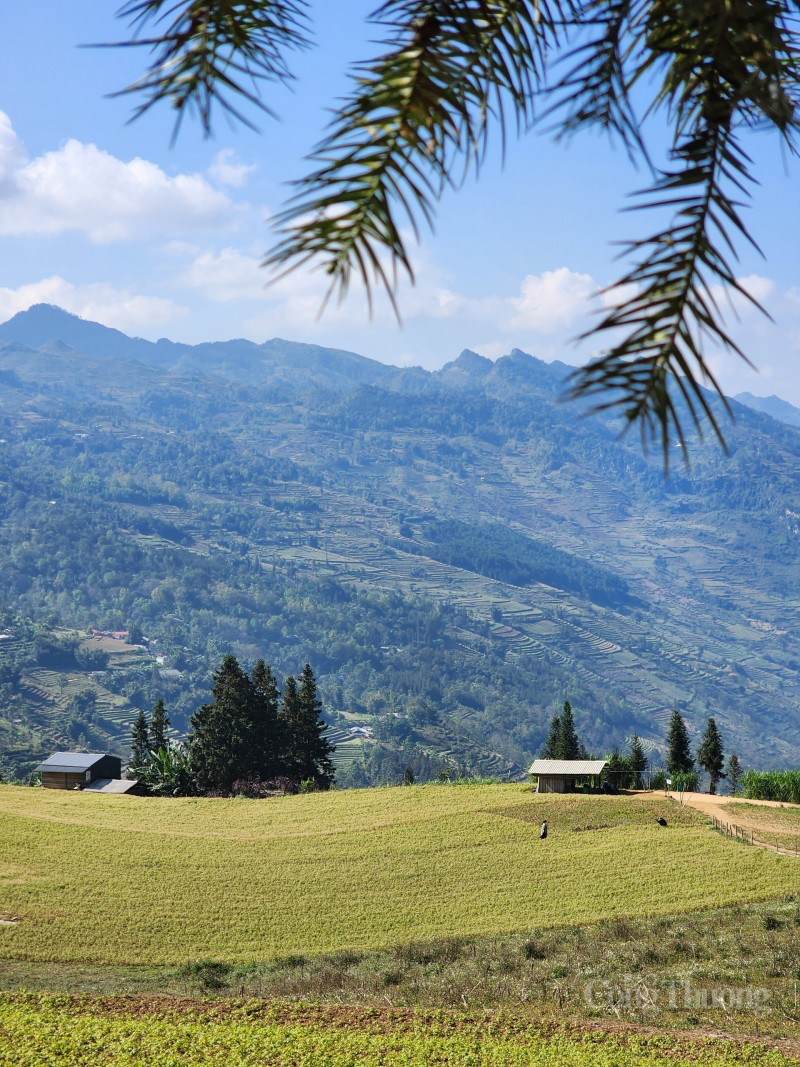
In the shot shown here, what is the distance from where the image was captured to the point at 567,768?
54.3m

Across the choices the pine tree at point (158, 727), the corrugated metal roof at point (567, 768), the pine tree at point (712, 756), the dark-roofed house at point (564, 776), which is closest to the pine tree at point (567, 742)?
the pine tree at point (712, 756)

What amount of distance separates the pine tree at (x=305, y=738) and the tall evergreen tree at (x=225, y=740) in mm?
3911

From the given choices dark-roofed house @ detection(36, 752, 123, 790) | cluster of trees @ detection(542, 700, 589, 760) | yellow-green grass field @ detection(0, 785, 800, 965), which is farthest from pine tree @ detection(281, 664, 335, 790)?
cluster of trees @ detection(542, 700, 589, 760)

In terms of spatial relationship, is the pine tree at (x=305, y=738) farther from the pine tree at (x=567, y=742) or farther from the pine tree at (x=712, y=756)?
the pine tree at (x=712, y=756)

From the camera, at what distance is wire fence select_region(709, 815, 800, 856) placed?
3966 centimetres

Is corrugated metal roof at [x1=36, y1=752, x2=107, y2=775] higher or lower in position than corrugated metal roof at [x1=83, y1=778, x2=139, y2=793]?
higher

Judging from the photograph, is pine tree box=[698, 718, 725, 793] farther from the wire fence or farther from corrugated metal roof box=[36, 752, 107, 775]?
corrugated metal roof box=[36, 752, 107, 775]

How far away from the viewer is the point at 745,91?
2131 millimetres

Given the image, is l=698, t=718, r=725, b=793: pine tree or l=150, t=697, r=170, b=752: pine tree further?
l=150, t=697, r=170, b=752: pine tree

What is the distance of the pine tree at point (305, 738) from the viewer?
6812 centimetres

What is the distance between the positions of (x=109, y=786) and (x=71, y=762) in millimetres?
3250

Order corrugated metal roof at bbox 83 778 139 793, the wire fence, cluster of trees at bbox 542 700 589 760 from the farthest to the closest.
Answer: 1. cluster of trees at bbox 542 700 589 760
2. corrugated metal roof at bbox 83 778 139 793
3. the wire fence


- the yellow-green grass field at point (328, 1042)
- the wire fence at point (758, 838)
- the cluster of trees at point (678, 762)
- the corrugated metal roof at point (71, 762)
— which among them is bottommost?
the corrugated metal roof at point (71, 762)

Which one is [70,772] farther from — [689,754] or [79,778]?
[689,754]
